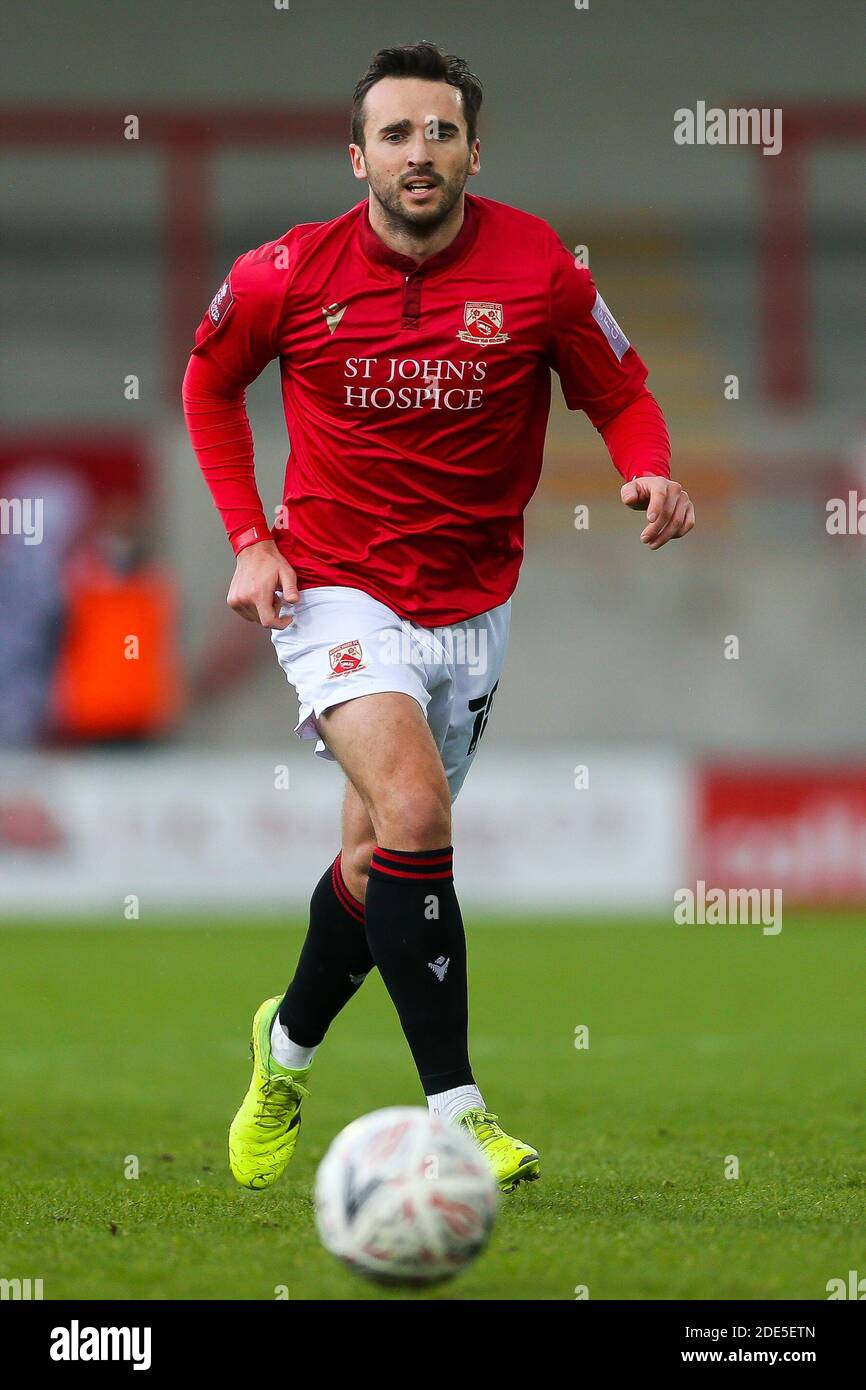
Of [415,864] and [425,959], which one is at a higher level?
[415,864]

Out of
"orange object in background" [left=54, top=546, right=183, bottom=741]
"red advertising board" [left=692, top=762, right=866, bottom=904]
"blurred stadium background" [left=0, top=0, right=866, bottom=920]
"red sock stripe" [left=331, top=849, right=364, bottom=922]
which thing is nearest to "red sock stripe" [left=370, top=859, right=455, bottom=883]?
"red sock stripe" [left=331, top=849, right=364, bottom=922]

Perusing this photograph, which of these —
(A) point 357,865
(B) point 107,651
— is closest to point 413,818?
(A) point 357,865

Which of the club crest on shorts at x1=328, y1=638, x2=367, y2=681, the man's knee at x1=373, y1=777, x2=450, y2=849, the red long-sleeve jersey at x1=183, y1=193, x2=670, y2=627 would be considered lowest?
the man's knee at x1=373, y1=777, x2=450, y2=849

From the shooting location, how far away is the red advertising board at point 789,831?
12.2m

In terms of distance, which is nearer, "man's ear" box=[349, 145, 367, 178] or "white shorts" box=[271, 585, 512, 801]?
"white shorts" box=[271, 585, 512, 801]

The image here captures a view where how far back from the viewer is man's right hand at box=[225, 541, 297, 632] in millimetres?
4164

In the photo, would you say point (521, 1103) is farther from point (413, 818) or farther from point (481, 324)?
point (481, 324)

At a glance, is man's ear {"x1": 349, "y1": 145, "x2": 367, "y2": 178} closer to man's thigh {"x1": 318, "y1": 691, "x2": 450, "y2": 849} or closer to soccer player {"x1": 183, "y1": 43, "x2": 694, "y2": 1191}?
soccer player {"x1": 183, "y1": 43, "x2": 694, "y2": 1191}

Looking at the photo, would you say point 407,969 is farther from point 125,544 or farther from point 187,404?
point 125,544

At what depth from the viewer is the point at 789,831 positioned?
12250mm

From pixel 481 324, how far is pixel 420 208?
0.27 metres

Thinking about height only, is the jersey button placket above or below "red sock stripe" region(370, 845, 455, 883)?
above

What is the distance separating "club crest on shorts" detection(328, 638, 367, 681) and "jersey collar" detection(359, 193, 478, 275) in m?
0.83

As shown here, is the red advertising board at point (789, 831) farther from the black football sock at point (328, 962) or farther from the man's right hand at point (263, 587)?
the man's right hand at point (263, 587)
